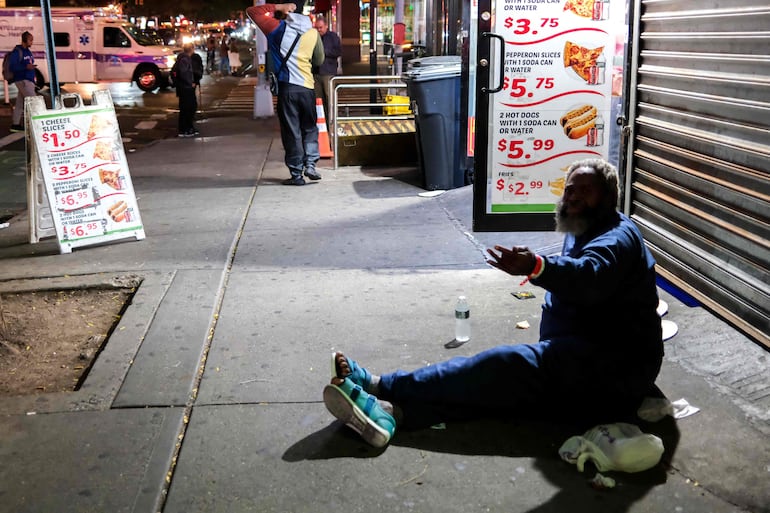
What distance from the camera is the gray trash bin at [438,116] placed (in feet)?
30.4

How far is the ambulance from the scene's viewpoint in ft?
87.1

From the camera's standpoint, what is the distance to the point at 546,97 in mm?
6703

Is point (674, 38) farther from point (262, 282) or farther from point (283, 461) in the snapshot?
point (283, 461)

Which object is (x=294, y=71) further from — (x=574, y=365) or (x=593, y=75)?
(x=574, y=365)

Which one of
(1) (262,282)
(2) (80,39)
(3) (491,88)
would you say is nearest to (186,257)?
(1) (262,282)

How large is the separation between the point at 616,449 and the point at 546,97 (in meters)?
3.82

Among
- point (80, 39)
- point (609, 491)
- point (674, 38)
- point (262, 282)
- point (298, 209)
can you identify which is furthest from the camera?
point (80, 39)

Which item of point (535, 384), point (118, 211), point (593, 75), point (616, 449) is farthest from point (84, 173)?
point (616, 449)

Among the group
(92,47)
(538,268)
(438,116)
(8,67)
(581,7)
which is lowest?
(538,268)

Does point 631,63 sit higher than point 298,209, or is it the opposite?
point 631,63

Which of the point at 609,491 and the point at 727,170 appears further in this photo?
the point at 727,170

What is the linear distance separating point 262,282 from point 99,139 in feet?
7.49

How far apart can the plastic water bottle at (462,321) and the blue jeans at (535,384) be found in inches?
38.3

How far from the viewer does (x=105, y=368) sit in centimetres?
466
